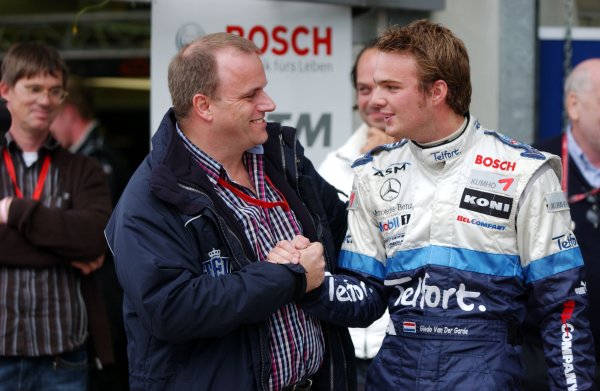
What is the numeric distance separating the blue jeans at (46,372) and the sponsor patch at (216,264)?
1.59 m

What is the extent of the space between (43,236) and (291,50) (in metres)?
1.71

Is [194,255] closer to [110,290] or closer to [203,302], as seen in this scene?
[203,302]

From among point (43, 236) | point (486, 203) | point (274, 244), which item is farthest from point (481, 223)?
point (43, 236)

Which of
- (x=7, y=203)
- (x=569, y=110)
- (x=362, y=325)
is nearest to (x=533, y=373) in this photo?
(x=569, y=110)

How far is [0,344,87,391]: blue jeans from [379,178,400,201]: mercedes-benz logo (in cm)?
190

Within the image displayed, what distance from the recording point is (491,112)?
568cm

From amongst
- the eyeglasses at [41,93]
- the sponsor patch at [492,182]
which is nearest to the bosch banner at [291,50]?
the eyeglasses at [41,93]

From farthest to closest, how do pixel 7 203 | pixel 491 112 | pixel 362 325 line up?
pixel 491 112, pixel 7 203, pixel 362 325

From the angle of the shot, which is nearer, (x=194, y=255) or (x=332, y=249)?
(x=194, y=255)

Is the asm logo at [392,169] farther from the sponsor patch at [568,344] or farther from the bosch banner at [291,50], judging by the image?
the bosch banner at [291,50]

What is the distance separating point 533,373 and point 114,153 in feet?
10.0

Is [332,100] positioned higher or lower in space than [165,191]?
higher

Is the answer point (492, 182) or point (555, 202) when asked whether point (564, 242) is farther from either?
point (492, 182)

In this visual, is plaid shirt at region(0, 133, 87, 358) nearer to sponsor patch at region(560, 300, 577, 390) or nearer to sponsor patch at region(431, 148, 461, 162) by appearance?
sponsor patch at region(431, 148, 461, 162)
